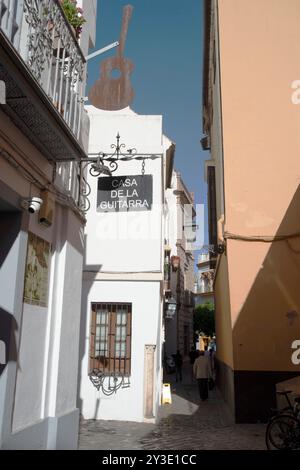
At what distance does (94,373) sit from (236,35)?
9646 mm

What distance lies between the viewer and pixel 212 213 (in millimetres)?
19422

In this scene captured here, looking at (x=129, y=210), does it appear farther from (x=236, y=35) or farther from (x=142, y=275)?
(x=236, y=35)

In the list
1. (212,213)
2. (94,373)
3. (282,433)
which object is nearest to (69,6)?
(282,433)

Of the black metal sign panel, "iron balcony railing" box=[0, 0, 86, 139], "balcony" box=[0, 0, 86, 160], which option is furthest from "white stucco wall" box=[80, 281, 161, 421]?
"iron balcony railing" box=[0, 0, 86, 139]

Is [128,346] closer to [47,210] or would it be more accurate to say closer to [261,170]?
[261,170]

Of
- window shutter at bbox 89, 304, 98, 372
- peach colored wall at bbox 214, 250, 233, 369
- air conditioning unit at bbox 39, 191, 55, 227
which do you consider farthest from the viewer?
peach colored wall at bbox 214, 250, 233, 369

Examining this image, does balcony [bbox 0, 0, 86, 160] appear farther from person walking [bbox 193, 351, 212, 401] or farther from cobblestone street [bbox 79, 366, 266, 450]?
person walking [bbox 193, 351, 212, 401]

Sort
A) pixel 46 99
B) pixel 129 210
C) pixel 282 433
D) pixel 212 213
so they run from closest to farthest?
pixel 46 99
pixel 282 433
pixel 129 210
pixel 212 213

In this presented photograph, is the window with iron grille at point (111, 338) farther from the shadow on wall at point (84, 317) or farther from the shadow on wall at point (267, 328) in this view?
the shadow on wall at point (267, 328)

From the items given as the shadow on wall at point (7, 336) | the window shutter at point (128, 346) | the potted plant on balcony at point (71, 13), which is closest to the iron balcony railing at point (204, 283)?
the window shutter at point (128, 346)

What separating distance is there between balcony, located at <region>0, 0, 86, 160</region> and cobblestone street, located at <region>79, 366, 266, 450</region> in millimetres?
5579

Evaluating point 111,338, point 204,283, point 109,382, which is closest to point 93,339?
point 111,338

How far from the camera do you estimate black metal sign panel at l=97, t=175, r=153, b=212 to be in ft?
39.7

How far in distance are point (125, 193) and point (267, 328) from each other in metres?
4.98
